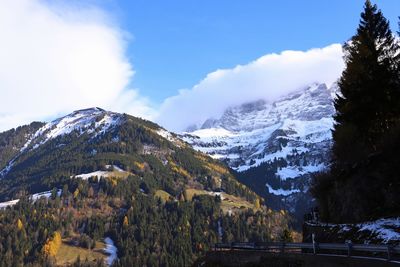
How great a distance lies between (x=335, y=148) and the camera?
5225 cm

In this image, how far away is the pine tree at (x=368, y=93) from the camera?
49456mm

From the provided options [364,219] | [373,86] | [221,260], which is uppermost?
[373,86]

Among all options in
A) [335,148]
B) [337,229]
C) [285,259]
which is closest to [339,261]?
[285,259]

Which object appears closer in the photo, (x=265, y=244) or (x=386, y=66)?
(x=265, y=244)

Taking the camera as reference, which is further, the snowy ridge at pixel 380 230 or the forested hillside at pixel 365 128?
the forested hillside at pixel 365 128

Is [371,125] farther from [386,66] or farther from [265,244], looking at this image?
[265,244]

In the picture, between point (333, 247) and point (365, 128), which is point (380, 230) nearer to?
point (333, 247)

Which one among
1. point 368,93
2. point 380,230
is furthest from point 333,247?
point 368,93

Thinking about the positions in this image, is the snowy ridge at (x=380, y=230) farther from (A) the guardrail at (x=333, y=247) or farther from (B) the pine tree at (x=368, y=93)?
Answer: (B) the pine tree at (x=368, y=93)

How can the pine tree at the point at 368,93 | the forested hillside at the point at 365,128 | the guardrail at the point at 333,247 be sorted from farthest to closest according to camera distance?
1. the pine tree at the point at 368,93
2. the forested hillside at the point at 365,128
3. the guardrail at the point at 333,247

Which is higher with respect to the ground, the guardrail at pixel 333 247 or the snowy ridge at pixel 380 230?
the snowy ridge at pixel 380 230

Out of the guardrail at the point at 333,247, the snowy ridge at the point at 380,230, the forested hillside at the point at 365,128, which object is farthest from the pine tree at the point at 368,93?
the snowy ridge at the point at 380,230

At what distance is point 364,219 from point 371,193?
2188mm

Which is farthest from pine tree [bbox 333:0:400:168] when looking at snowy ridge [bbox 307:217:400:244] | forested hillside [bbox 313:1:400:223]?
snowy ridge [bbox 307:217:400:244]
